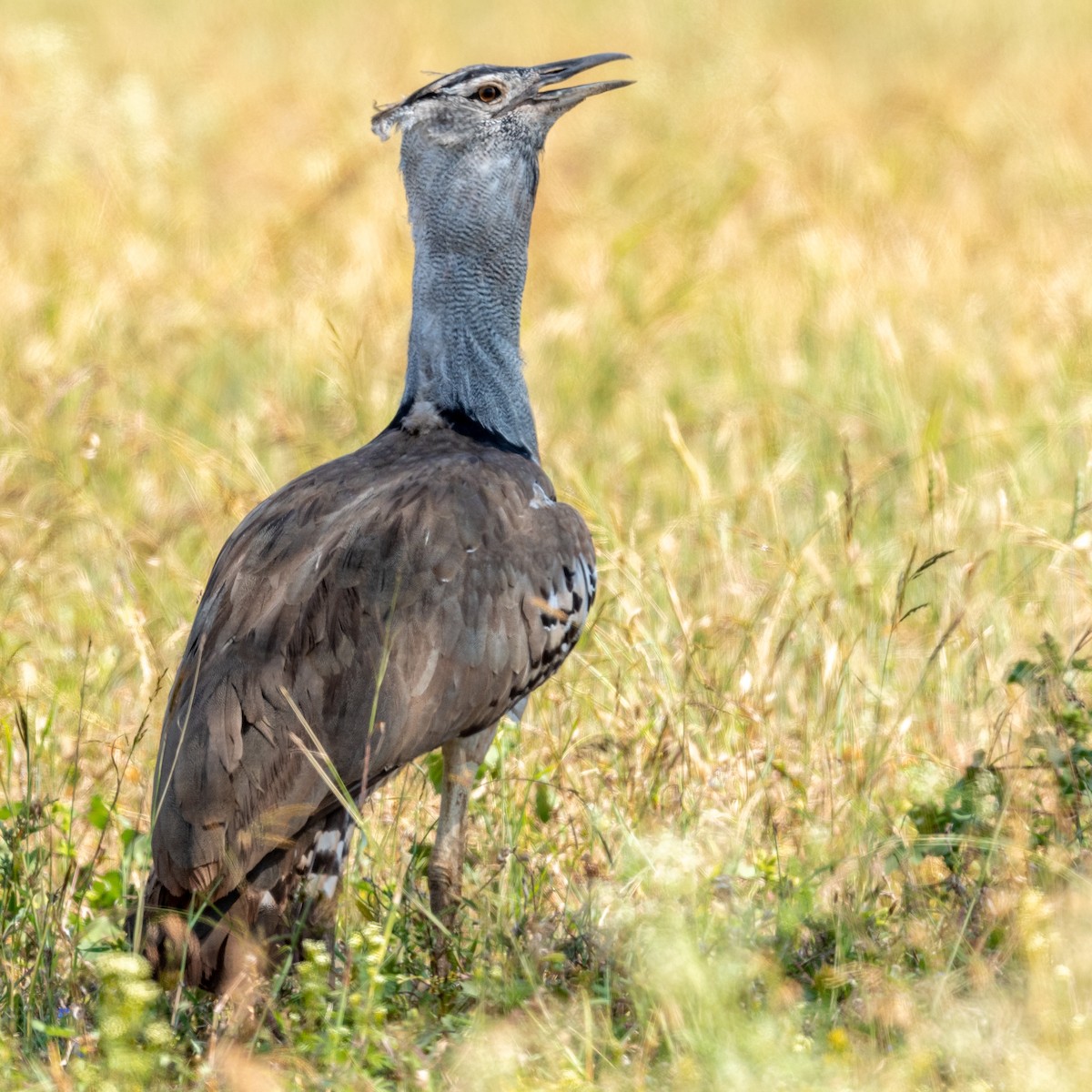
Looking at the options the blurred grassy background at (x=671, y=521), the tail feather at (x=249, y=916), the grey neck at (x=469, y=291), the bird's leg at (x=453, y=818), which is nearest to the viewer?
the blurred grassy background at (x=671, y=521)

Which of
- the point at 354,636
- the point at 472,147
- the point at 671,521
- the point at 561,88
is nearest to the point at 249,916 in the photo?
the point at 354,636

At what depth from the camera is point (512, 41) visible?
12.1m

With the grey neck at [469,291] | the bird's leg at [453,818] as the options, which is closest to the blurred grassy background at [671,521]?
the bird's leg at [453,818]

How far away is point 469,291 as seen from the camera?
3455 millimetres

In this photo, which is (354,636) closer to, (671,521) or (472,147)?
(472,147)

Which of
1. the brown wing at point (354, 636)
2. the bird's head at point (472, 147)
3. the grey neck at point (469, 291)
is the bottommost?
the brown wing at point (354, 636)

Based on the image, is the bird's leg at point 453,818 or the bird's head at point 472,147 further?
the bird's head at point 472,147

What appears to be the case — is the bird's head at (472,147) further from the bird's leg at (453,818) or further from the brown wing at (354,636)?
the bird's leg at (453,818)

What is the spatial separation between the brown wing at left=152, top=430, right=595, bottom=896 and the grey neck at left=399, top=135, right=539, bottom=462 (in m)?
0.27

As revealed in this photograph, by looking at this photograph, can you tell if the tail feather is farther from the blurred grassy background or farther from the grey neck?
the grey neck

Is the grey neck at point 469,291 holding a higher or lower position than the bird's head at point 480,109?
lower

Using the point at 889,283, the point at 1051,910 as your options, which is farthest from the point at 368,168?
the point at 1051,910

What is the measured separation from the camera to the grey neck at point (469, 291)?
3.42m

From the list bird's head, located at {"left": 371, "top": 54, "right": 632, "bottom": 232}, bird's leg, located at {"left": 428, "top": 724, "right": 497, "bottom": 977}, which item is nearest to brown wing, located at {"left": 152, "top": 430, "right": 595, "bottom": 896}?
bird's leg, located at {"left": 428, "top": 724, "right": 497, "bottom": 977}
